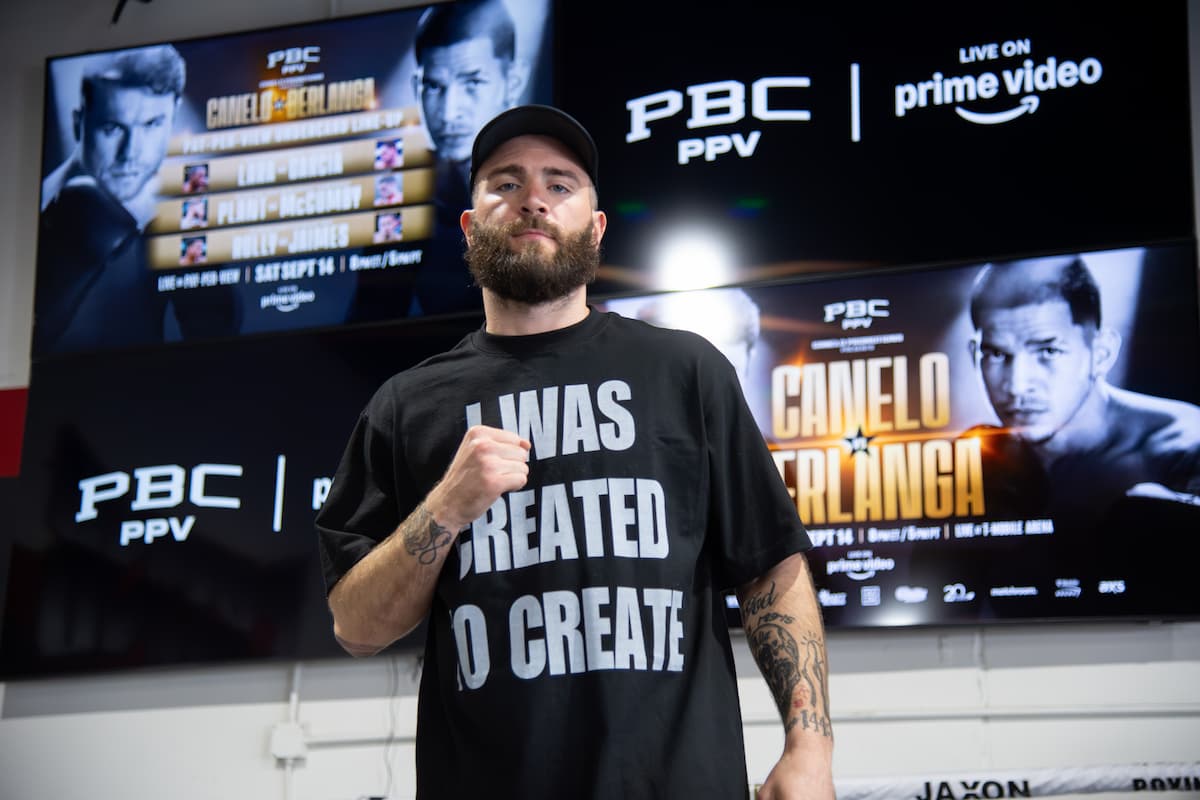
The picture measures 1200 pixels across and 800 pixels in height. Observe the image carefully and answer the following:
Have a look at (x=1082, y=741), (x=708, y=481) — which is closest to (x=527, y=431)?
(x=708, y=481)

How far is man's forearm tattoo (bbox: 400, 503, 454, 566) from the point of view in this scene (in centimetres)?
153

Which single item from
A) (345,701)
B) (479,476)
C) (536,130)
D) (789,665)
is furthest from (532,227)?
(345,701)

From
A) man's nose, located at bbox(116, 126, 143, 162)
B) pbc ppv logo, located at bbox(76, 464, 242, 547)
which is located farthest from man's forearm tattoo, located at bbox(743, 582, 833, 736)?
man's nose, located at bbox(116, 126, 143, 162)

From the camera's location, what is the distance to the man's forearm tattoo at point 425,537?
5.03 ft

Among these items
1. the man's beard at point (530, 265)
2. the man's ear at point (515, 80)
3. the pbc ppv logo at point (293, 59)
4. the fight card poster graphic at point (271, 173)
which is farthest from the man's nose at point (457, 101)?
the man's beard at point (530, 265)

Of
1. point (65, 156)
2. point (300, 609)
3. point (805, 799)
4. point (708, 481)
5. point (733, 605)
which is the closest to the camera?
point (805, 799)

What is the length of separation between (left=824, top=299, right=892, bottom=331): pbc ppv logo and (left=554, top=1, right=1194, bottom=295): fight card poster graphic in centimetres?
14

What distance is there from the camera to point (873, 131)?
4.07 m

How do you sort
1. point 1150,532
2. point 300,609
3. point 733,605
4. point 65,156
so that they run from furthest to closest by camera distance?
point 65,156 → point 300,609 → point 733,605 → point 1150,532

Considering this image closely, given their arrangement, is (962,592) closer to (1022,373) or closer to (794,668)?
(1022,373)

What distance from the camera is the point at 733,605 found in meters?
3.86

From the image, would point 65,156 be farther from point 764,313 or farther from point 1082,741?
point 1082,741

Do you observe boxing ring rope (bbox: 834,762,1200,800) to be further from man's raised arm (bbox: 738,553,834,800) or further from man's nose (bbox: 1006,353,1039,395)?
man's raised arm (bbox: 738,553,834,800)

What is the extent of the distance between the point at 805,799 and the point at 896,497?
2.38 m
